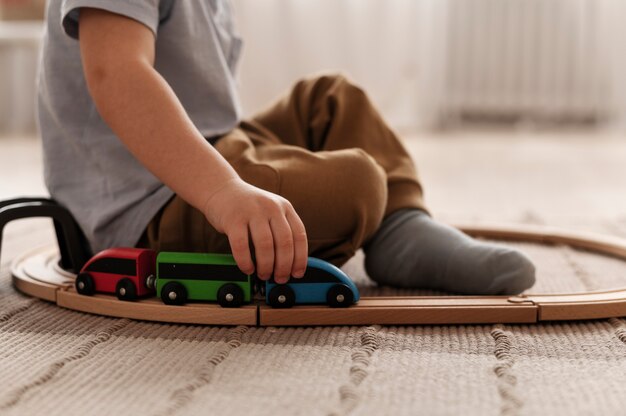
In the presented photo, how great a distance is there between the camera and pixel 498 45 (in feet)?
7.45

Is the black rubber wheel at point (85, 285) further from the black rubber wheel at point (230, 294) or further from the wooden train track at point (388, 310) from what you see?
the black rubber wheel at point (230, 294)

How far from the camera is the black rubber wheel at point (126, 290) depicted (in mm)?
630

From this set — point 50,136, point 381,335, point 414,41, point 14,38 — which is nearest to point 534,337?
point 381,335

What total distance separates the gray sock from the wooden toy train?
0.13m

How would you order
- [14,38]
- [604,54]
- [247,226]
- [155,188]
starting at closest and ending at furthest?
[247,226] → [155,188] → [604,54] → [14,38]

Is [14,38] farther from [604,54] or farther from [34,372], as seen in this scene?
[34,372]

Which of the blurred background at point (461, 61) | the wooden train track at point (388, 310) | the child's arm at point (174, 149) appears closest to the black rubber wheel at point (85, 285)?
the wooden train track at point (388, 310)

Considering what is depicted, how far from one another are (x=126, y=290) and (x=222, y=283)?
0.08 m

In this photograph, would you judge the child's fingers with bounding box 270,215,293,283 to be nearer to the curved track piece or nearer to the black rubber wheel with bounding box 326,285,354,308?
the black rubber wheel with bounding box 326,285,354,308

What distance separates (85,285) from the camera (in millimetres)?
653

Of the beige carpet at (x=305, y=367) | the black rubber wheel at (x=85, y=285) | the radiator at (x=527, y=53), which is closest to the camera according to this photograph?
the beige carpet at (x=305, y=367)

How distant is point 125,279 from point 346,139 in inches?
11.0

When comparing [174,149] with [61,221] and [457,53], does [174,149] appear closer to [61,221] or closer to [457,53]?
[61,221]

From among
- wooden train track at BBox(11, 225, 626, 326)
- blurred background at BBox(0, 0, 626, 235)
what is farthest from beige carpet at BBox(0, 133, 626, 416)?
blurred background at BBox(0, 0, 626, 235)
